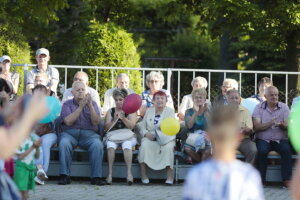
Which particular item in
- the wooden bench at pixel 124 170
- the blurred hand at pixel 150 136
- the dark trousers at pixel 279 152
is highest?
the blurred hand at pixel 150 136

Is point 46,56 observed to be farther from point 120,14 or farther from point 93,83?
point 120,14

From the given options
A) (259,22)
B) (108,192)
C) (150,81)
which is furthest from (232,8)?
(108,192)

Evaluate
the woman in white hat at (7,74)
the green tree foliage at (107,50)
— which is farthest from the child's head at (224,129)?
the green tree foliage at (107,50)

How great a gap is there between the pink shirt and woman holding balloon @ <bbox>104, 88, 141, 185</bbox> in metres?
1.98

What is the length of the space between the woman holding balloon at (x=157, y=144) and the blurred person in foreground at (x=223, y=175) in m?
6.62

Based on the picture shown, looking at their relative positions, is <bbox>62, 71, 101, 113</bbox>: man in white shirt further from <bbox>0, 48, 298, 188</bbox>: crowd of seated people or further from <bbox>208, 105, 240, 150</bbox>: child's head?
<bbox>208, 105, 240, 150</bbox>: child's head

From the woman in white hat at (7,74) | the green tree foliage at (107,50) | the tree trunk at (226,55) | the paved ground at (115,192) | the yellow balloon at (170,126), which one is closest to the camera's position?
the paved ground at (115,192)

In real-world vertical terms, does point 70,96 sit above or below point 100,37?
below

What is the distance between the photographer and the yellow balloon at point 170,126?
418 inches

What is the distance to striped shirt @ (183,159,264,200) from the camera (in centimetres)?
455

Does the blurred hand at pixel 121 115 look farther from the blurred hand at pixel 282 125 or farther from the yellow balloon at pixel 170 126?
→ the blurred hand at pixel 282 125

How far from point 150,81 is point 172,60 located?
1447cm

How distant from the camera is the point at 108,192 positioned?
34.0 ft

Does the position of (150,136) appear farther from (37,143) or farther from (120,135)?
(37,143)
